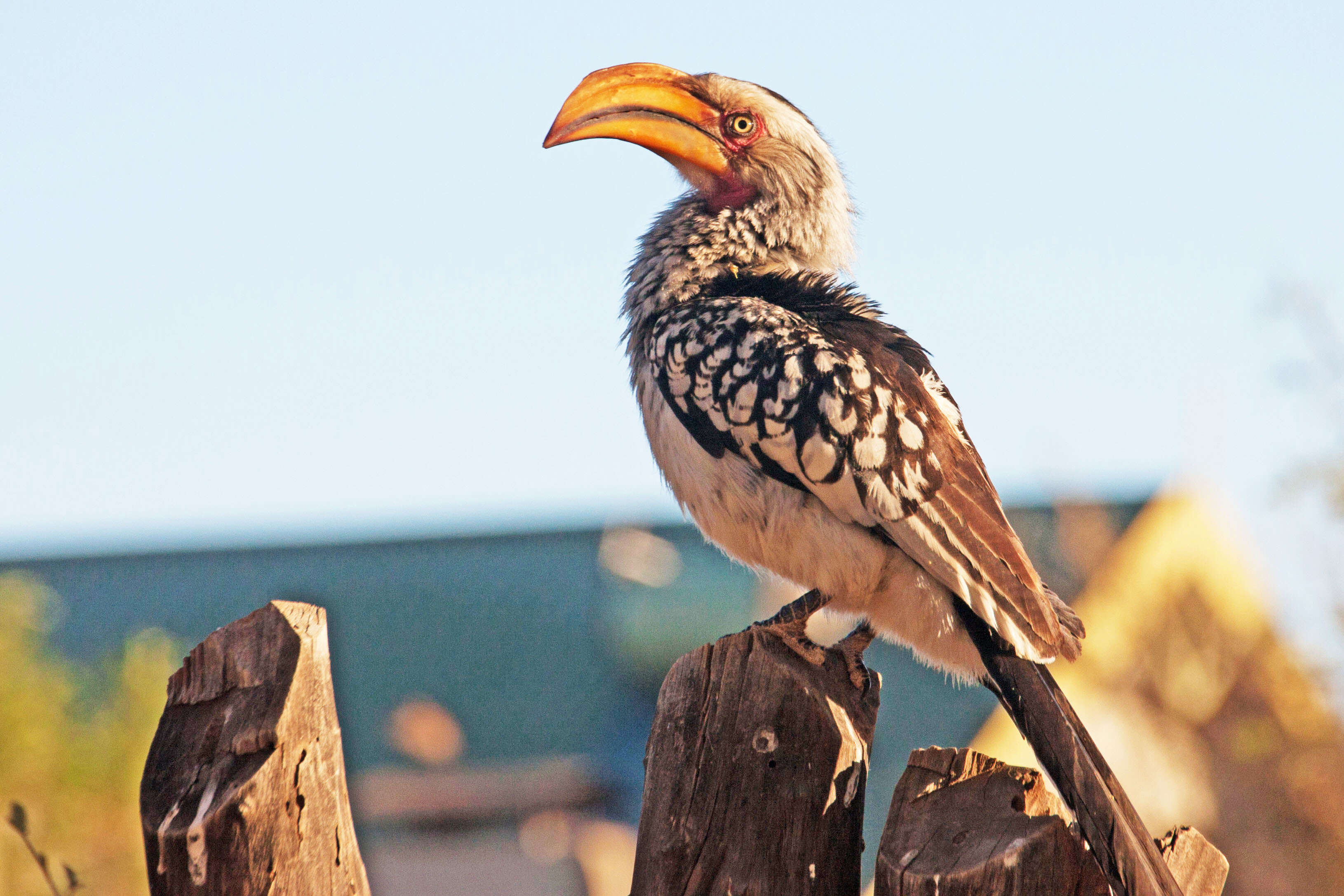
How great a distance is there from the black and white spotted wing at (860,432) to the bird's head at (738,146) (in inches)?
23.3

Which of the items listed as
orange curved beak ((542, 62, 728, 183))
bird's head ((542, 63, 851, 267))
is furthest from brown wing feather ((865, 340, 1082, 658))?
orange curved beak ((542, 62, 728, 183))

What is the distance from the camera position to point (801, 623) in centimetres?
355

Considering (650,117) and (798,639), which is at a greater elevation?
(650,117)

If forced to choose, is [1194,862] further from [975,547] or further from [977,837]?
[975,547]

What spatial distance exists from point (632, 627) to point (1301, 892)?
5.97 m

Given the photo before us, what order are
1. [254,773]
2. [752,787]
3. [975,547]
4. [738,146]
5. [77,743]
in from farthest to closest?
[77,743] < [738,146] < [975,547] < [752,787] < [254,773]

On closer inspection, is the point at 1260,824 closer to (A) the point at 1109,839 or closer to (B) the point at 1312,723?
(B) the point at 1312,723

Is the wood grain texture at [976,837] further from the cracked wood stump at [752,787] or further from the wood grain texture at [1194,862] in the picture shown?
the wood grain texture at [1194,862]

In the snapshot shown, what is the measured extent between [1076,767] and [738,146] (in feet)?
8.25

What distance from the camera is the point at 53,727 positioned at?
5926 millimetres

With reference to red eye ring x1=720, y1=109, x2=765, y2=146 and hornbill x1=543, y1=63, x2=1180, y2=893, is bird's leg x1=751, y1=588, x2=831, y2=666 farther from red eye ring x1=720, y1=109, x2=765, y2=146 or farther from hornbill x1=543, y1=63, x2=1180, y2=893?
red eye ring x1=720, y1=109, x2=765, y2=146

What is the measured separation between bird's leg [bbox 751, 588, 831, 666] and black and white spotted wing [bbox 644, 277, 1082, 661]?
11.2 inches

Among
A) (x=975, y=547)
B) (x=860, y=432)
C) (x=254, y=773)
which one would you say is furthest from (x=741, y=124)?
(x=254, y=773)

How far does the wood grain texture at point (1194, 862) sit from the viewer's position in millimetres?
2820
